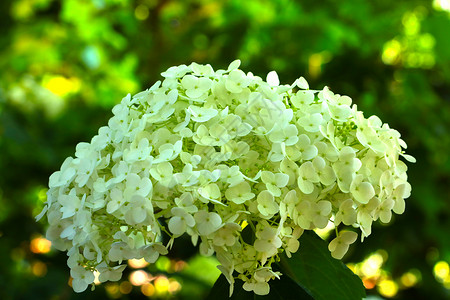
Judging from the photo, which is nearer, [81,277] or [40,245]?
[81,277]

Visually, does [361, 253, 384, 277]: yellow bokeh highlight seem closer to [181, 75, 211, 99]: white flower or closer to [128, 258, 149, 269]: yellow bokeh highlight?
[128, 258, 149, 269]: yellow bokeh highlight

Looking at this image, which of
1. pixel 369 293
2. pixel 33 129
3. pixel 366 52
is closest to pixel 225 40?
pixel 366 52

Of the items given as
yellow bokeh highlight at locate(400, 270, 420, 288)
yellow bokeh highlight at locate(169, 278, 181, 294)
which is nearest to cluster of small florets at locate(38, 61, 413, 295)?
yellow bokeh highlight at locate(169, 278, 181, 294)

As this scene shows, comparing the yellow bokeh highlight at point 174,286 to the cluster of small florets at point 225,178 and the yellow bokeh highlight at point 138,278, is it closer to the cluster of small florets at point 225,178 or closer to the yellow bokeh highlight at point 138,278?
the yellow bokeh highlight at point 138,278

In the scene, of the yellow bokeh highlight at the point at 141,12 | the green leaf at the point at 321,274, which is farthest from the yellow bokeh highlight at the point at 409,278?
the yellow bokeh highlight at the point at 141,12

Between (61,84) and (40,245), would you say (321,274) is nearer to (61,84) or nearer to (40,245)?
(40,245)

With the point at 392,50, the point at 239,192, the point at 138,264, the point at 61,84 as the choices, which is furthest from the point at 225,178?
the point at 61,84
